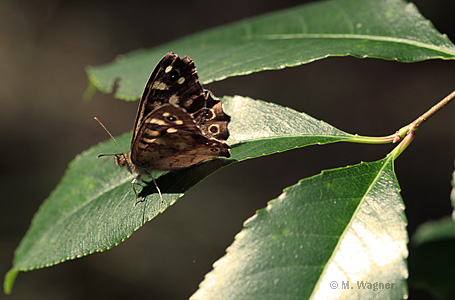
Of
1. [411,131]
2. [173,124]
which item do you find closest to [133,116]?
[173,124]

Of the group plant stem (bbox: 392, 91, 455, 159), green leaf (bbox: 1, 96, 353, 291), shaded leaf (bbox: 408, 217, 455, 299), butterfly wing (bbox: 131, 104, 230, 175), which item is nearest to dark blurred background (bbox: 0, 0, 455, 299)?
shaded leaf (bbox: 408, 217, 455, 299)

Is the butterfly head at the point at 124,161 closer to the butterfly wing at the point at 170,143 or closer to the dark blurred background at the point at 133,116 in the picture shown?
the butterfly wing at the point at 170,143

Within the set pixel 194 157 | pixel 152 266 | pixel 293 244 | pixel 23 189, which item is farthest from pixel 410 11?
pixel 23 189

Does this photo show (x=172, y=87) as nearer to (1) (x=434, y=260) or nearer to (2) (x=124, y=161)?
(2) (x=124, y=161)

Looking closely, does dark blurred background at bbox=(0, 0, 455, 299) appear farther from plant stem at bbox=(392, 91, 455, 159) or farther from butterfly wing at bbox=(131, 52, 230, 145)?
plant stem at bbox=(392, 91, 455, 159)

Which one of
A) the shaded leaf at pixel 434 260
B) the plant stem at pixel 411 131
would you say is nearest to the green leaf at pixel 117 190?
the plant stem at pixel 411 131

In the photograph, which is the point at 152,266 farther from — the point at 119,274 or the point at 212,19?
the point at 212,19
